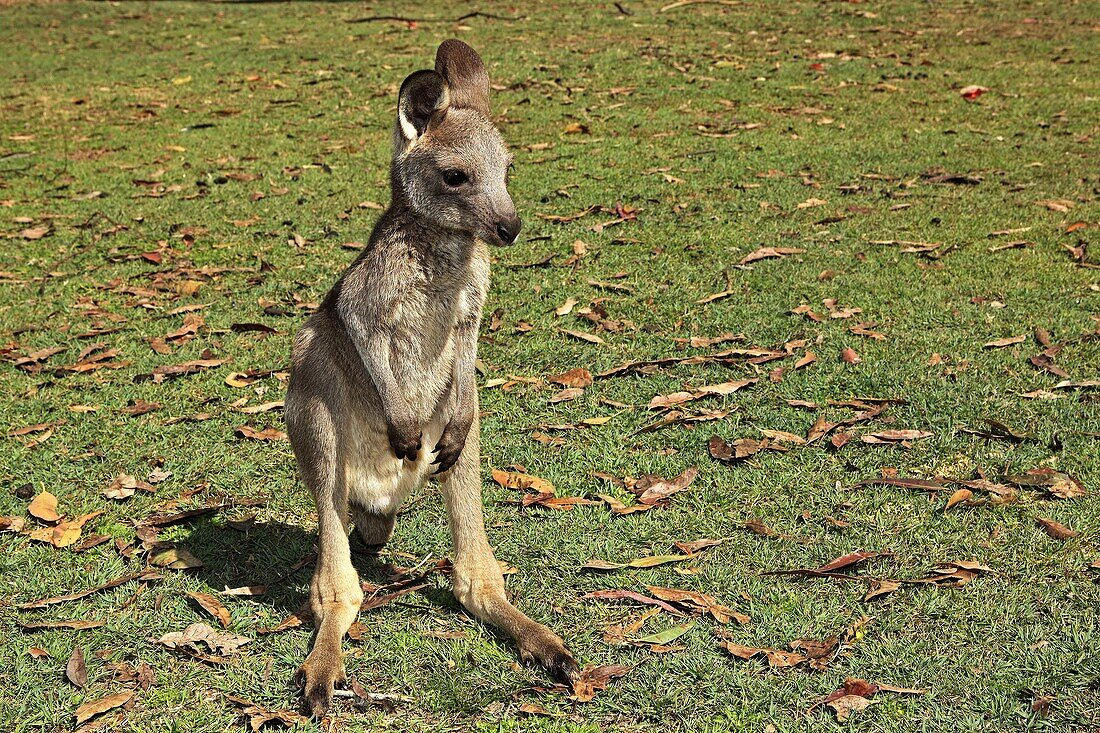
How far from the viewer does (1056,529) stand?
3438 mm

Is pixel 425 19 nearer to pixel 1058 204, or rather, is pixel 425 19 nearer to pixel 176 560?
pixel 1058 204

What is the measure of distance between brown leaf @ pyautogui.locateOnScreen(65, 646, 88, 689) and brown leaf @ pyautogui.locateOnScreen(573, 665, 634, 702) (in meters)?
1.27

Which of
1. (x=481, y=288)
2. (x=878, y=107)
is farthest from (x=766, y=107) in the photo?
(x=481, y=288)

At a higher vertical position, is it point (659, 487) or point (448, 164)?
point (448, 164)

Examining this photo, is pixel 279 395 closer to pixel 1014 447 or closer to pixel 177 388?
pixel 177 388

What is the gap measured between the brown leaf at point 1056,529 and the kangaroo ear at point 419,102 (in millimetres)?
2206

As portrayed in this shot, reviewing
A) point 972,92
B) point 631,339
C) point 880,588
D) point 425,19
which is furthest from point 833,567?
point 425,19

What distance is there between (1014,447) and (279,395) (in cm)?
284

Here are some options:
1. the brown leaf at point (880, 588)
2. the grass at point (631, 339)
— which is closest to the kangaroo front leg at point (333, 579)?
the grass at point (631, 339)

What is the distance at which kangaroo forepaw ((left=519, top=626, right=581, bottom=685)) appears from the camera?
2.86 meters

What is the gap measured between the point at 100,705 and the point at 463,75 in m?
1.90

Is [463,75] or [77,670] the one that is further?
[463,75]

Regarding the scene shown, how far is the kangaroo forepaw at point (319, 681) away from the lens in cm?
275

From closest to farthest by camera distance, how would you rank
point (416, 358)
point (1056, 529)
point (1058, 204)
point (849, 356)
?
point (416, 358) < point (1056, 529) < point (849, 356) < point (1058, 204)
